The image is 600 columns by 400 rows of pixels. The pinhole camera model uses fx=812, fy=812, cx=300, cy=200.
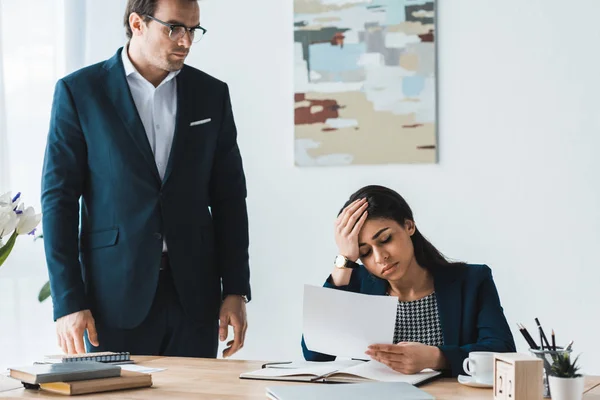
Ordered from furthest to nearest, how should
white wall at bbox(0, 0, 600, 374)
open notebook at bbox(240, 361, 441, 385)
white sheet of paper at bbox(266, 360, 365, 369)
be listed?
white wall at bbox(0, 0, 600, 374) < white sheet of paper at bbox(266, 360, 365, 369) < open notebook at bbox(240, 361, 441, 385)

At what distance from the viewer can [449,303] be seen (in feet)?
7.06

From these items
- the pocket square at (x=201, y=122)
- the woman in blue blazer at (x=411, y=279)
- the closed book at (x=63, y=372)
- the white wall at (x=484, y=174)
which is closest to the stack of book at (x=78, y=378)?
the closed book at (x=63, y=372)

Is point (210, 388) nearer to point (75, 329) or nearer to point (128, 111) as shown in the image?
point (75, 329)

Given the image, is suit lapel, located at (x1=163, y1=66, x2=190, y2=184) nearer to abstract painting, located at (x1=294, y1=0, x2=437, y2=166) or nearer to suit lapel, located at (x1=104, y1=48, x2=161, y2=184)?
suit lapel, located at (x1=104, y1=48, x2=161, y2=184)

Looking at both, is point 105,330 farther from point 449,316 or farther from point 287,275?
point 287,275

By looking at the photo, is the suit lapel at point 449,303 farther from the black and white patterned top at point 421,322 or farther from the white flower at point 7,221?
the white flower at point 7,221

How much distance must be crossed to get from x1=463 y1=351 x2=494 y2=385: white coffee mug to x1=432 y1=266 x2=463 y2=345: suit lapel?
0.41 meters

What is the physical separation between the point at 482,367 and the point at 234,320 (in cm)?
95

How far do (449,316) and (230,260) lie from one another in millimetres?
721

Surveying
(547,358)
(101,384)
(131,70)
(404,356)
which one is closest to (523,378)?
(547,358)

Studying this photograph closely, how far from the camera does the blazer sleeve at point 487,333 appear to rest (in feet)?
6.07

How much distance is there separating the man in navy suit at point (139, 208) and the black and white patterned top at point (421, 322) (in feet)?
1.68

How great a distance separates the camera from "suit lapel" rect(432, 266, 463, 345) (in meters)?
2.13

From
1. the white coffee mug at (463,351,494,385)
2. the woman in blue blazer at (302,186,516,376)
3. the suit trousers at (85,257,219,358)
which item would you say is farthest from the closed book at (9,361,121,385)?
the white coffee mug at (463,351,494,385)
